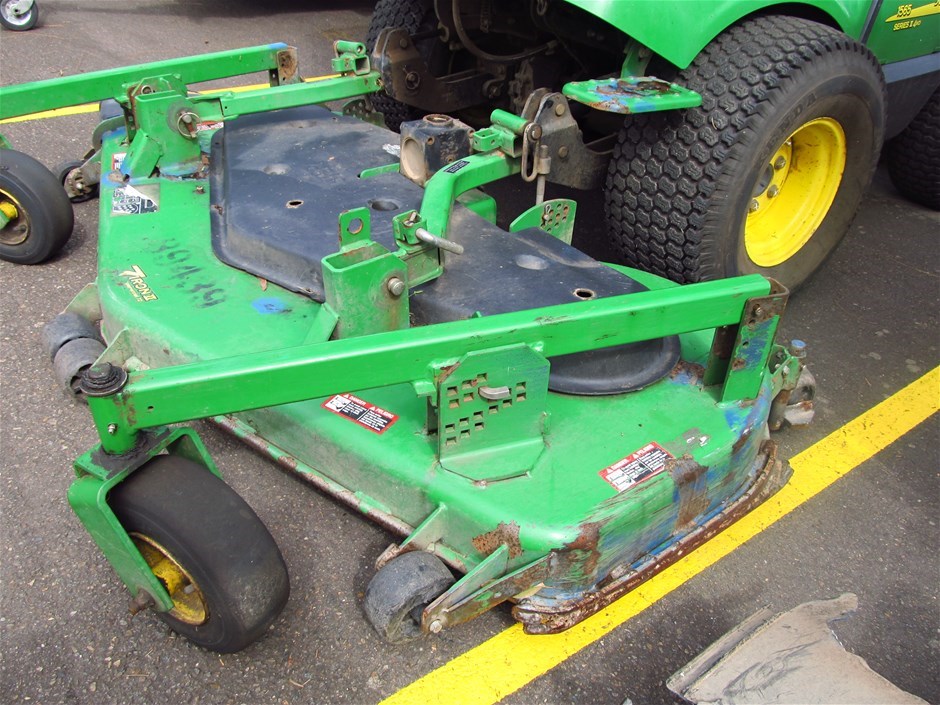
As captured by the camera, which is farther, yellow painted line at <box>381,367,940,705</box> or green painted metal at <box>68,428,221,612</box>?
yellow painted line at <box>381,367,940,705</box>

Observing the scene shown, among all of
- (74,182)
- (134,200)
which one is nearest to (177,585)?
(134,200)

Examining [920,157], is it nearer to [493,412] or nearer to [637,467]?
[637,467]

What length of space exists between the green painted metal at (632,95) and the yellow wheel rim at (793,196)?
68 cm

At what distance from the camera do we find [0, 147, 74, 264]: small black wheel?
10.2ft

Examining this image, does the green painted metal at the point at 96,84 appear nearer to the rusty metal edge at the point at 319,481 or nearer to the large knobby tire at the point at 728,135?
the rusty metal edge at the point at 319,481

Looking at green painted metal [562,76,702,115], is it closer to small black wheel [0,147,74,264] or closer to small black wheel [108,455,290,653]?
small black wheel [108,455,290,653]

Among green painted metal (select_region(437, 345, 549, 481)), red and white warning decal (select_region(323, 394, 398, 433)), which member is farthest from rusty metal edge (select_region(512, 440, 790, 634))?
red and white warning decal (select_region(323, 394, 398, 433))

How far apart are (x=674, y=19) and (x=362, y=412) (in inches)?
65.5

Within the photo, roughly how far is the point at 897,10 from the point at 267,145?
2632 millimetres

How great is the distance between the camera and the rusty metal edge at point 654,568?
2.01 meters

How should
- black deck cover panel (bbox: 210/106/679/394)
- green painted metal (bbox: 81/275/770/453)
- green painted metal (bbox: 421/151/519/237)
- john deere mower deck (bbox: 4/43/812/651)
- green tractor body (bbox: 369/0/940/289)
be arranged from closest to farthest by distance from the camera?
1. green painted metal (bbox: 81/275/770/453)
2. john deere mower deck (bbox: 4/43/812/651)
3. black deck cover panel (bbox: 210/106/679/394)
4. green painted metal (bbox: 421/151/519/237)
5. green tractor body (bbox: 369/0/940/289)

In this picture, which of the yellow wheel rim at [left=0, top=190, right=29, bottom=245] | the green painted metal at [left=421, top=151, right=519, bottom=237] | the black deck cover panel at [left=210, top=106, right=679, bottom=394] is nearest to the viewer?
the black deck cover panel at [left=210, top=106, right=679, bottom=394]

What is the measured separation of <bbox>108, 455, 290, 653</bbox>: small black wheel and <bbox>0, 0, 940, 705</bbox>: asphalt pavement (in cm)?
24

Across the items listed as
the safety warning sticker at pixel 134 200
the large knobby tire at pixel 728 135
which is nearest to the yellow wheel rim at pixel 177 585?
the safety warning sticker at pixel 134 200
